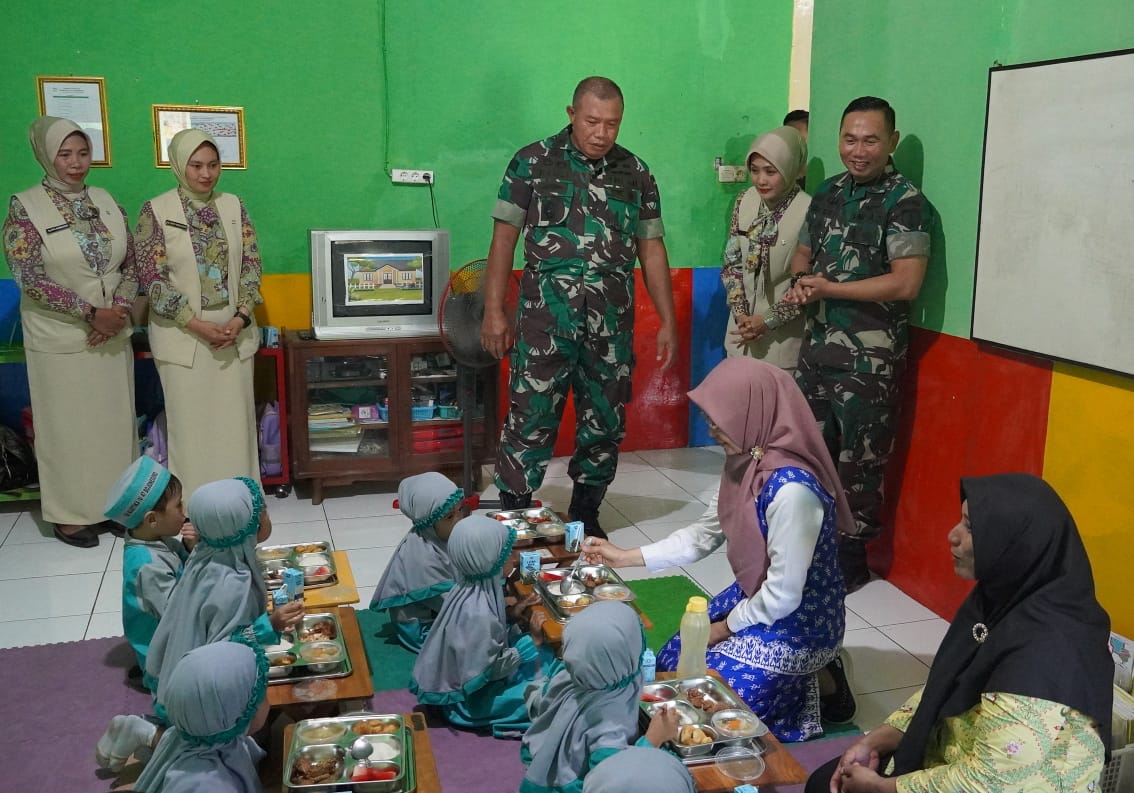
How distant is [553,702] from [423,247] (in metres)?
3.38

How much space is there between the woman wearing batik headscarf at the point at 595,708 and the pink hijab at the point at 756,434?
69 cm

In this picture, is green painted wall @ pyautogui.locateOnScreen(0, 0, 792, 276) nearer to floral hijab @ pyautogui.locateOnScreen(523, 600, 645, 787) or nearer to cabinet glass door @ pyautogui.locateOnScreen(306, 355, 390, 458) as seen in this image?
cabinet glass door @ pyautogui.locateOnScreen(306, 355, 390, 458)

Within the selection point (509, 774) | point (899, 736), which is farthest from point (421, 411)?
point (899, 736)

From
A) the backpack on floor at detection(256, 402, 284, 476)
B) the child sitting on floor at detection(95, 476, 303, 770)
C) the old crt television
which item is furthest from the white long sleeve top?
the backpack on floor at detection(256, 402, 284, 476)

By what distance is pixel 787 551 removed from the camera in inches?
113

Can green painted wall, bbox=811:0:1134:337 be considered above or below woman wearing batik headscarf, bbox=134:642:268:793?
above

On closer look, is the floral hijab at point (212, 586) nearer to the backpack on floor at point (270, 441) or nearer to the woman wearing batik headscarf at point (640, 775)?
the woman wearing batik headscarf at point (640, 775)

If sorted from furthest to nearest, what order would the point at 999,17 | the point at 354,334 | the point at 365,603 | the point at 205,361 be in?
the point at 354,334 → the point at 205,361 → the point at 365,603 → the point at 999,17

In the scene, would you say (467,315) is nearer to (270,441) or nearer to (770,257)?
(270,441)

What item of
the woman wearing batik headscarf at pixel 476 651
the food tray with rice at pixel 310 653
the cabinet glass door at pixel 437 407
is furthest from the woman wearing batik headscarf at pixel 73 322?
the woman wearing batik headscarf at pixel 476 651

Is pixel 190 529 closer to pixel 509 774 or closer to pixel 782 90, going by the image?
pixel 509 774

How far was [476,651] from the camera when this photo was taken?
120 inches

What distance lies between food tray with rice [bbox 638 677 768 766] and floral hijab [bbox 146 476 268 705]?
118 cm

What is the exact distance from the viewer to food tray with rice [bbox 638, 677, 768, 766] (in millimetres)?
2410
